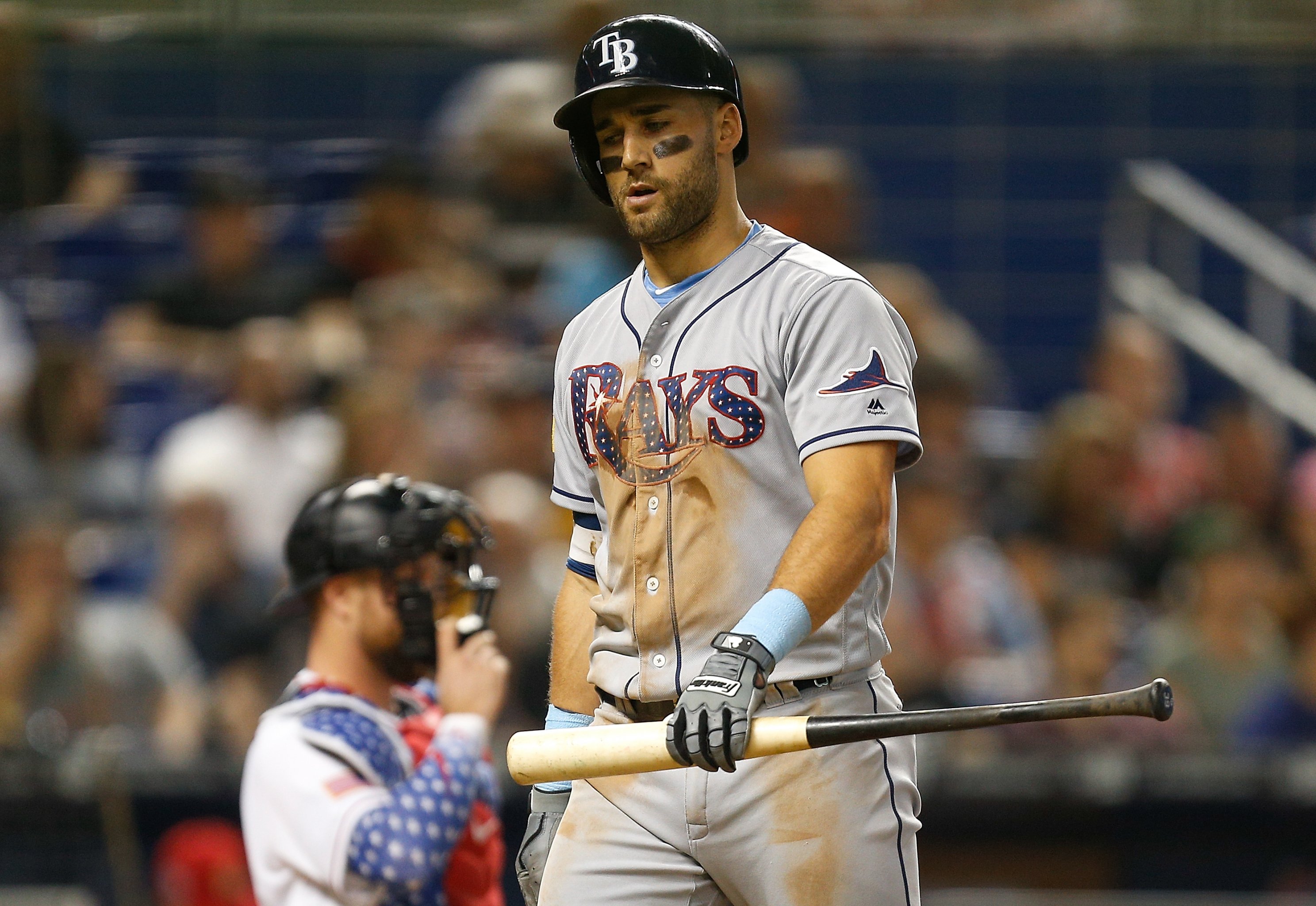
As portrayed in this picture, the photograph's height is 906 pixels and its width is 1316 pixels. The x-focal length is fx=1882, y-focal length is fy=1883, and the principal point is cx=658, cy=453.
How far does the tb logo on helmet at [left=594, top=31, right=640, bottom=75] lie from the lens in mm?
2779

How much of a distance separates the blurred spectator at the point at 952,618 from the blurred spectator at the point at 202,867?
2035 millimetres

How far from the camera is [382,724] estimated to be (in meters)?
3.39

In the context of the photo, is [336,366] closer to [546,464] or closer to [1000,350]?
[546,464]

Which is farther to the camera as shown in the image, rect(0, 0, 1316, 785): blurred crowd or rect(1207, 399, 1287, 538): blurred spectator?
rect(1207, 399, 1287, 538): blurred spectator

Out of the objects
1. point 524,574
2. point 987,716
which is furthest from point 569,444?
point 524,574

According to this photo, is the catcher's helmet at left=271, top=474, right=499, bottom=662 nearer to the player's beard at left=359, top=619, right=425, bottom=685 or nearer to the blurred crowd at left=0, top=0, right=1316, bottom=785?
the player's beard at left=359, top=619, right=425, bottom=685

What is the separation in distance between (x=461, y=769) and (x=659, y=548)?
66 centimetres

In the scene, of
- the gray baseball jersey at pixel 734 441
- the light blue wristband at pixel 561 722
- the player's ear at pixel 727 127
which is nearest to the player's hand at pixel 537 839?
the light blue wristband at pixel 561 722

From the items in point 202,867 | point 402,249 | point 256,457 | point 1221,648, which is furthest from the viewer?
point 402,249

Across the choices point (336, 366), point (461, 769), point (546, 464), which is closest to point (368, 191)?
→ point (336, 366)

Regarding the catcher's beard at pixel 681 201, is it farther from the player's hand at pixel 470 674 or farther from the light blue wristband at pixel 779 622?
the player's hand at pixel 470 674

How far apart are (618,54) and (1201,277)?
19.8 feet

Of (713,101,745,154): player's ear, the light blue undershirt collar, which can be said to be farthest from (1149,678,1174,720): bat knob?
(713,101,745,154): player's ear

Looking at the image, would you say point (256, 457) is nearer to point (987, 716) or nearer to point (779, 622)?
point (779, 622)
